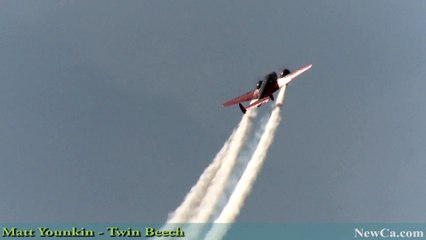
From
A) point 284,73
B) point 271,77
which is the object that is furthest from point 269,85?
point 284,73

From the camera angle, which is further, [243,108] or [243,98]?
[243,98]

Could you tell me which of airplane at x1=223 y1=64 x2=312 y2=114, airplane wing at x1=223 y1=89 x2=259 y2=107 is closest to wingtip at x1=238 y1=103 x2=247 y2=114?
airplane at x1=223 y1=64 x2=312 y2=114

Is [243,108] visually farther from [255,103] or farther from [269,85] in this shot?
[269,85]

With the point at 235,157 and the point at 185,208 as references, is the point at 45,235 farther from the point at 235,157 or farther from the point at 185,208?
the point at 235,157

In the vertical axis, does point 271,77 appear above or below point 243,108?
above

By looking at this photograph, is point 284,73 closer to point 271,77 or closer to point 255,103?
point 271,77

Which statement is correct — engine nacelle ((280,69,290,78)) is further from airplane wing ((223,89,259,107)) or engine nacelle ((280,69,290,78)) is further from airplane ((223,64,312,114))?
airplane wing ((223,89,259,107))

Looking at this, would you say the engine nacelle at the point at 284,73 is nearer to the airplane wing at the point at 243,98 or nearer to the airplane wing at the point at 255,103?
the airplane wing at the point at 243,98

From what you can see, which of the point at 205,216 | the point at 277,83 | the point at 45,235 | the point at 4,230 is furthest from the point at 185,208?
the point at 277,83

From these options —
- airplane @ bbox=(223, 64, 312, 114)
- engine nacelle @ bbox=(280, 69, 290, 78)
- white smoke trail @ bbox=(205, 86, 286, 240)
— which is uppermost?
engine nacelle @ bbox=(280, 69, 290, 78)

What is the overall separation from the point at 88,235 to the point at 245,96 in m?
39.9

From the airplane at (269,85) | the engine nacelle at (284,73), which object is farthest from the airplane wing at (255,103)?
the engine nacelle at (284,73)

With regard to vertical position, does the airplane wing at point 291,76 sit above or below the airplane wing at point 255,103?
above

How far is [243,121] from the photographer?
88438 millimetres
